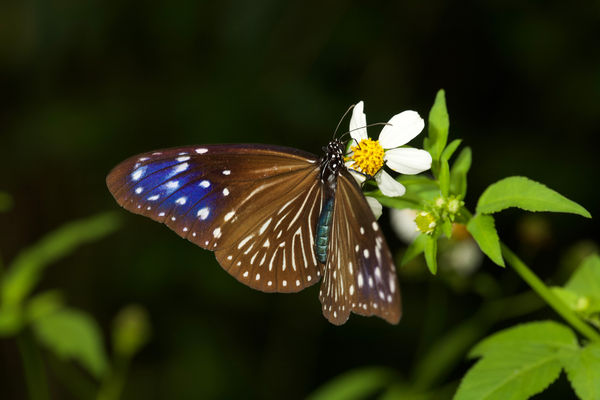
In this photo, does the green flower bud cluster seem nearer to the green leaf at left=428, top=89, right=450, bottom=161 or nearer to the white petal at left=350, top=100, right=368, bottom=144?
the green leaf at left=428, top=89, right=450, bottom=161

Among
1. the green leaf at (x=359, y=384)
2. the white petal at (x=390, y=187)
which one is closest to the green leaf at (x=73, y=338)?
the green leaf at (x=359, y=384)

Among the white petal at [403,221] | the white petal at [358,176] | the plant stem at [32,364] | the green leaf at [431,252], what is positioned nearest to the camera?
the green leaf at [431,252]

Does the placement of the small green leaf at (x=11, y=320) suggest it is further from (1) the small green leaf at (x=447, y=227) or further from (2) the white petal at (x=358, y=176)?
(1) the small green leaf at (x=447, y=227)

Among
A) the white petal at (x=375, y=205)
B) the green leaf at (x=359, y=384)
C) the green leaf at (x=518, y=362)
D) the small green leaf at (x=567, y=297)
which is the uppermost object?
the white petal at (x=375, y=205)

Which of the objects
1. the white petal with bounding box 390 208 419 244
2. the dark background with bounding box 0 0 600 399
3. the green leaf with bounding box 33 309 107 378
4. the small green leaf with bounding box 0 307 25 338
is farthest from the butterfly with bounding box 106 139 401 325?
the dark background with bounding box 0 0 600 399

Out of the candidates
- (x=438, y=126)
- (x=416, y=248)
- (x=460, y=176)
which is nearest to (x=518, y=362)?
(x=416, y=248)

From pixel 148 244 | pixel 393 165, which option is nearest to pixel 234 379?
pixel 148 244
